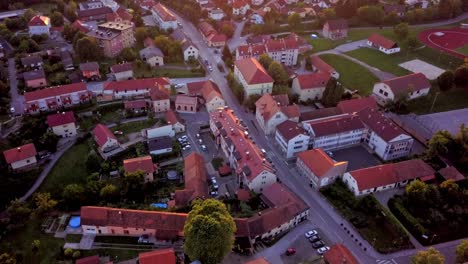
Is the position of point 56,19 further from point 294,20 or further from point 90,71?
point 294,20

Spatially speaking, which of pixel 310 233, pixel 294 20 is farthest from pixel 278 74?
pixel 310 233

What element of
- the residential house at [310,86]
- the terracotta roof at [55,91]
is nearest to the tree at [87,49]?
the terracotta roof at [55,91]

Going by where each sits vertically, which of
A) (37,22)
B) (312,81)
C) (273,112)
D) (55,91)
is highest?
(37,22)

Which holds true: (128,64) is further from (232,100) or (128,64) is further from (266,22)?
(266,22)

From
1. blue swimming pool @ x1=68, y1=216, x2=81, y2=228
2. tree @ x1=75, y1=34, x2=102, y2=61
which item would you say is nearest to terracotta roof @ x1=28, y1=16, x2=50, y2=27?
tree @ x1=75, y1=34, x2=102, y2=61

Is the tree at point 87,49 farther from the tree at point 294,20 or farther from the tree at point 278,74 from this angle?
the tree at point 294,20

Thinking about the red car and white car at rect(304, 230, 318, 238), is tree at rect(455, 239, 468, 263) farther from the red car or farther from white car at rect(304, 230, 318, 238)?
the red car
